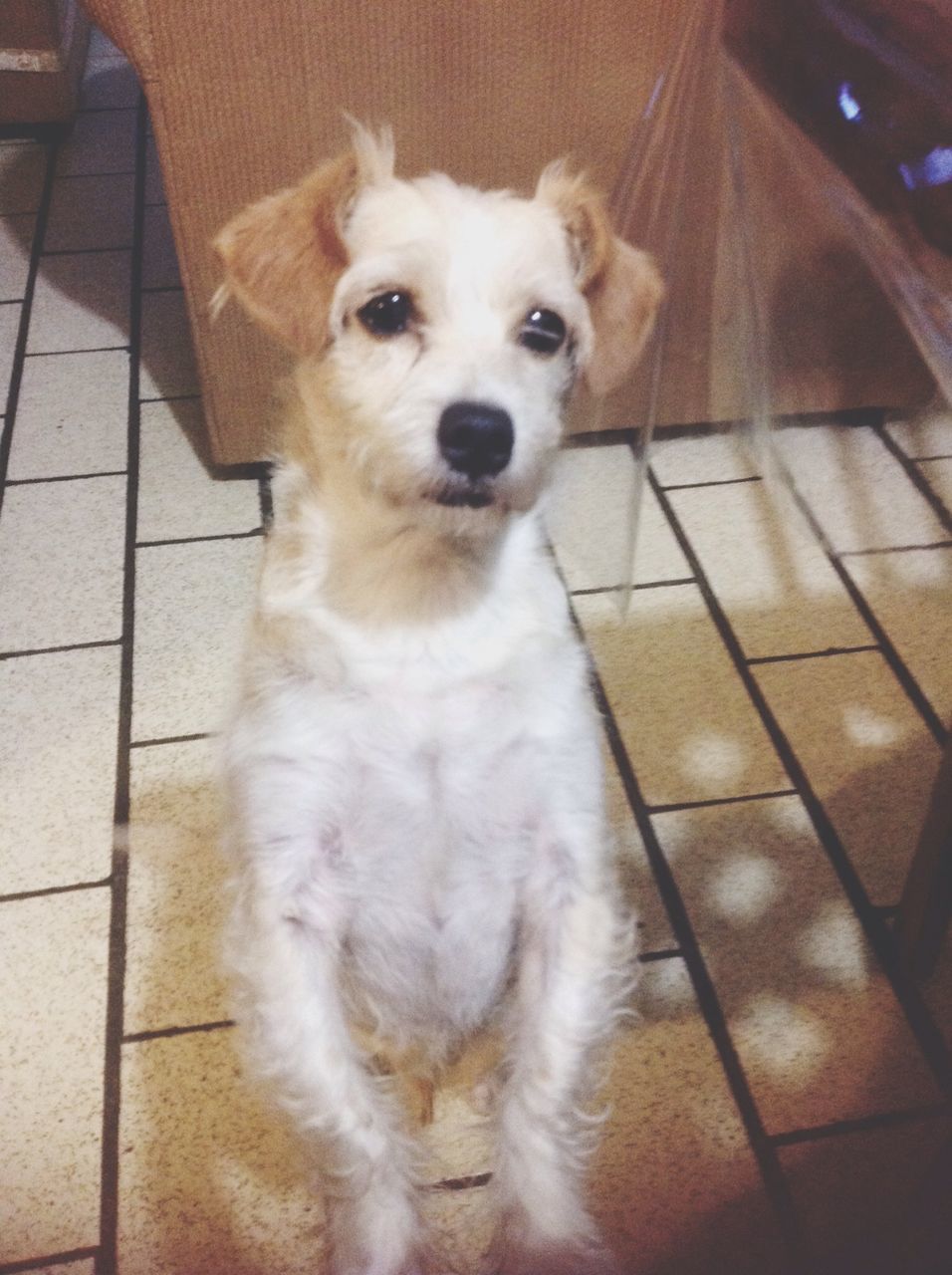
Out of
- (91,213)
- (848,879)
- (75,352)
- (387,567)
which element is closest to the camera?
(387,567)

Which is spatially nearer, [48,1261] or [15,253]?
[48,1261]

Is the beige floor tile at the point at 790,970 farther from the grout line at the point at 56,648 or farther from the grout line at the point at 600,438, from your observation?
the grout line at the point at 56,648

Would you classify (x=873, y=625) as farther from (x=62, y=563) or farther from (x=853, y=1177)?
(x=62, y=563)

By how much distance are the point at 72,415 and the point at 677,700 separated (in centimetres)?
134

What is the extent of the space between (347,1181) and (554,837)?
381 millimetres

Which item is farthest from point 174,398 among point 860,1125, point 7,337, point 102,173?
point 860,1125

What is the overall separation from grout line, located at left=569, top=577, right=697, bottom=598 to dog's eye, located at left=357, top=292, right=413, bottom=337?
85 cm

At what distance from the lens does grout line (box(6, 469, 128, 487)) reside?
194 centimetres

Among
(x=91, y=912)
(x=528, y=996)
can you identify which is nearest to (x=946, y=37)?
(x=528, y=996)

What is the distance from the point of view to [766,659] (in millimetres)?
1688

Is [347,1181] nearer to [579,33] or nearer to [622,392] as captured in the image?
[622,392]

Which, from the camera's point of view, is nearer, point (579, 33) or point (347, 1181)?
point (347, 1181)

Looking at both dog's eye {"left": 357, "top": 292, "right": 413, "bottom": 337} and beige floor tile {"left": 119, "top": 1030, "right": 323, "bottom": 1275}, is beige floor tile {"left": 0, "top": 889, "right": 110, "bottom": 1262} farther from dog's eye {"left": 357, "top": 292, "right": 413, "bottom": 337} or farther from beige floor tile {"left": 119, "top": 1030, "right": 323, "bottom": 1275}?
dog's eye {"left": 357, "top": 292, "right": 413, "bottom": 337}

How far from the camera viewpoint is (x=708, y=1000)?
1.25 metres
